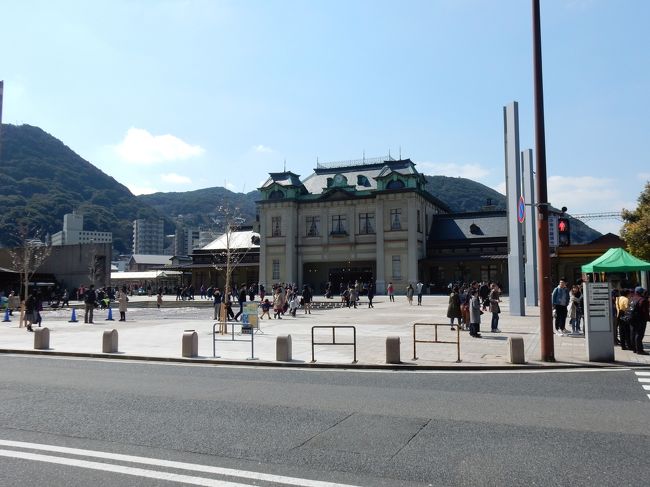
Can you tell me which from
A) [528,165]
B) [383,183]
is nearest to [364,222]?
[383,183]

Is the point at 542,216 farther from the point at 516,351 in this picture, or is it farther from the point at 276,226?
the point at 276,226

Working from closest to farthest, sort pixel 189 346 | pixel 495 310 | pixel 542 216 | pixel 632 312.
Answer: pixel 542 216 → pixel 632 312 → pixel 189 346 → pixel 495 310

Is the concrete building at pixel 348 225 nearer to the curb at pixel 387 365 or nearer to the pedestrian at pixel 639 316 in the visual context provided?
the pedestrian at pixel 639 316

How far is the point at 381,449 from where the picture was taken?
6.11 metres

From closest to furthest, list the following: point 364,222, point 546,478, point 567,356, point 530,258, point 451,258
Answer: point 546,478 → point 567,356 → point 530,258 → point 451,258 → point 364,222

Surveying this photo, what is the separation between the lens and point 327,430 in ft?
22.8

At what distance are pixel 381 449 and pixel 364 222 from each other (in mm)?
59566

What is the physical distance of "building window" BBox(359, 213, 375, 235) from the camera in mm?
64938

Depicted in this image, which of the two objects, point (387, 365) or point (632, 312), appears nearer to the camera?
point (387, 365)

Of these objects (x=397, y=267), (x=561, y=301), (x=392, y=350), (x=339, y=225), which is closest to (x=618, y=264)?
(x=561, y=301)

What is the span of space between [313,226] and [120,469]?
2472 inches

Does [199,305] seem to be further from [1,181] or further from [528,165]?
[1,181]

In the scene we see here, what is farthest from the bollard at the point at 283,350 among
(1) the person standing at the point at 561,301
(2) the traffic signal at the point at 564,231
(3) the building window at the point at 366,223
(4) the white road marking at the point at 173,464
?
(3) the building window at the point at 366,223

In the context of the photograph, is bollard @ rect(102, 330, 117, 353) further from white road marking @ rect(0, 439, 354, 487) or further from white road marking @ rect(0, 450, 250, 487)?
white road marking @ rect(0, 450, 250, 487)
